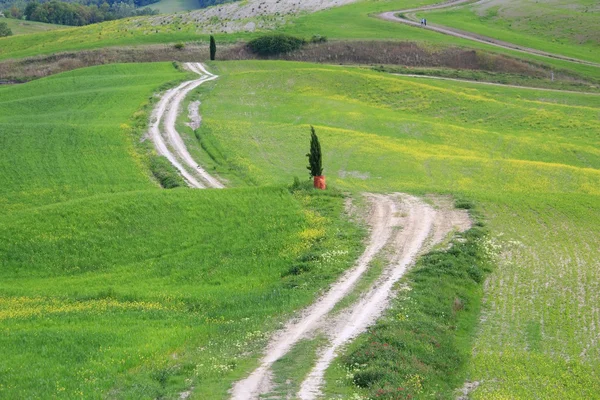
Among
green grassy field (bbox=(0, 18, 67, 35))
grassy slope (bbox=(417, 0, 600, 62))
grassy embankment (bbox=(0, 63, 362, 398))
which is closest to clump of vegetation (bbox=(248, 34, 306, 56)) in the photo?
grassy slope (bbox=(417, 0, 600, 62))

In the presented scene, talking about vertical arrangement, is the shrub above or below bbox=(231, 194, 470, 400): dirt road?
above

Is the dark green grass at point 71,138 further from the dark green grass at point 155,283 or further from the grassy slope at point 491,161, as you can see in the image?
Result: the dark green grass at point 155,283

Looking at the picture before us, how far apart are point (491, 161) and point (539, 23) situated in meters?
63.9

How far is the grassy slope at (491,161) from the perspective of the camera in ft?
65.4

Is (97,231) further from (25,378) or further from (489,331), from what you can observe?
(489,331)

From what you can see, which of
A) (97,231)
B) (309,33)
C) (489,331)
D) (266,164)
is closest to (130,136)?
(266,164)

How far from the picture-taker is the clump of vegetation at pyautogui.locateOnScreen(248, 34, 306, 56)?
91.0 metres

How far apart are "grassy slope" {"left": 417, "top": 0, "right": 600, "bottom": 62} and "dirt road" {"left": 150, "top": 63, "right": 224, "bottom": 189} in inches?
1791

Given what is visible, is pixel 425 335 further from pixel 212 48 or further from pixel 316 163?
pixel 212 48

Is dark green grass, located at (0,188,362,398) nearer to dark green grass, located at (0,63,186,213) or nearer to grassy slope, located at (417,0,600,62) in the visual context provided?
dark green grass, located at (0,63,186,213)

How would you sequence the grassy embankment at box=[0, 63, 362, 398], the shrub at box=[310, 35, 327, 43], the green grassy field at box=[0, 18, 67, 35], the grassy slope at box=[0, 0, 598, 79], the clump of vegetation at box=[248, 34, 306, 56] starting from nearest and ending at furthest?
1. the grassy embankment at box=[0, 63, 362, 398]
2. the clump of vegetation at box=[248, 34, 306, 56]
3. the grassy slope at box=[0, 0, 598, 79]
4. the shrub at box=[310, 35, 327, 43]
5. the green grassy field at box=[0, 18, 67, 35]

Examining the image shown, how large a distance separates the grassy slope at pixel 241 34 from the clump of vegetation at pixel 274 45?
3814 mm

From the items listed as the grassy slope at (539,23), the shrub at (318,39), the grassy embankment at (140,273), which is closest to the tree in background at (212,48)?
the shrub at (318,39)

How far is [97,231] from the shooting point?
97.8 feet
